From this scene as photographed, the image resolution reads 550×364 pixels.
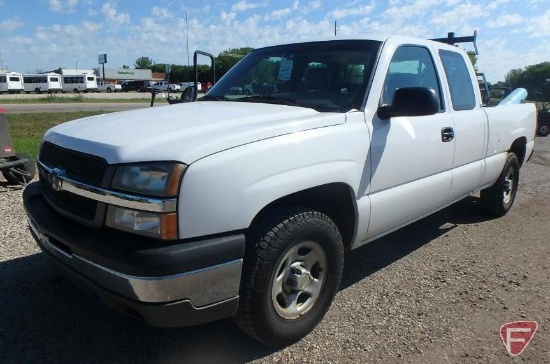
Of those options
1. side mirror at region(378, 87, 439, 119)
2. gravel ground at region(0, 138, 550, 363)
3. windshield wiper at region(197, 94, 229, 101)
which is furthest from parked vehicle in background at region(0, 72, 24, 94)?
side mirror at region(378, 87, 439, 119)

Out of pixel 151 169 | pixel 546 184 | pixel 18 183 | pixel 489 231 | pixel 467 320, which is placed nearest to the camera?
pixel 151 169

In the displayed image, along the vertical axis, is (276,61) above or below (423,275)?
above

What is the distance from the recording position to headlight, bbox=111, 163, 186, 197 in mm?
2107

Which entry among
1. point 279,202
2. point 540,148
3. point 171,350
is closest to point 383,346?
point 279,202

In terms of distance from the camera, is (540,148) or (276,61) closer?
(276,61)

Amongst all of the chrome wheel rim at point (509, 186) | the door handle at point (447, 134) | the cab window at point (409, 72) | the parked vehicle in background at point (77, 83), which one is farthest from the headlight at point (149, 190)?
the parked vehicle in background at point (77, 83)

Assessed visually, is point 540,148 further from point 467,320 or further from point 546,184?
point 467,320

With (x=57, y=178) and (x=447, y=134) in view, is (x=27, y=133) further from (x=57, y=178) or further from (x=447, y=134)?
(x=447, y=134)

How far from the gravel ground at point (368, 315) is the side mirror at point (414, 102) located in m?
1.36

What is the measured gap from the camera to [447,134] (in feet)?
12.4

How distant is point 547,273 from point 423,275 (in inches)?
Answer: 42.5

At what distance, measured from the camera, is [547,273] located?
12.7ft

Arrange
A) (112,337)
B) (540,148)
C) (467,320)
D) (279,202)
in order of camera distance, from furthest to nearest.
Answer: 1. (540,148)
2. (467,320)
3. (112,337)
4. (279,202)

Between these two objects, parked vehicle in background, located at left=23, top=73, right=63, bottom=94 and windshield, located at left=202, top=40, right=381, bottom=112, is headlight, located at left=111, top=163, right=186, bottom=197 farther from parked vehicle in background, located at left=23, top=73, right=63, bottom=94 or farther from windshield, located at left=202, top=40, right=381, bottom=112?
parked vehicle in background, located at left=23, top=73, right=63, bottom=94
